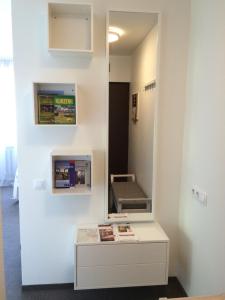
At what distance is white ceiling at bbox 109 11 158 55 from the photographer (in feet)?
6.96

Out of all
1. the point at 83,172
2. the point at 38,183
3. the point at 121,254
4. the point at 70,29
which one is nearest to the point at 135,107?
the point at 83,172

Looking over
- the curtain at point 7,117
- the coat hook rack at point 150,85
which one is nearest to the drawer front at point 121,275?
the coat hook rack at point 150,85

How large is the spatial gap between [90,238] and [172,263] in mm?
942

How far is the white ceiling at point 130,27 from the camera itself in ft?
6.96

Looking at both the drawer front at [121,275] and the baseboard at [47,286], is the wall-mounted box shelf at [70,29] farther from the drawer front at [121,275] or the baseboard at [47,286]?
the baseboard at [47,286]

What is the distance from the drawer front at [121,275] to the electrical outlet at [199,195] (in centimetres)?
59

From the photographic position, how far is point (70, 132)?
2.21 m

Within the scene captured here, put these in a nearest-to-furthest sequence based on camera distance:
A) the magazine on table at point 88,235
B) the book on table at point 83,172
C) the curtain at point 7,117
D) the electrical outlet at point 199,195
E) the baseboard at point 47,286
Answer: the electrical outlet at point 199,195 < the magazine on table at point 88,235 < the book on table at point 83,172 < the baseboard at point 47,286 < the curtain at point 7,117

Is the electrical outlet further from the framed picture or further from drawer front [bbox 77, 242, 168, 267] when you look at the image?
the framed picture

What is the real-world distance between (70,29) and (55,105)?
64 centimetres

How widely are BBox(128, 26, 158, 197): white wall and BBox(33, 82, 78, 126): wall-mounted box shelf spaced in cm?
53

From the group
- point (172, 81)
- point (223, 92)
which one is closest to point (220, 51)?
point (223, 92)

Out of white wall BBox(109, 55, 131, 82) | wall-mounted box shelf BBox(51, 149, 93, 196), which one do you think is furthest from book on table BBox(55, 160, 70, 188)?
white wall BBox(109, 55, 131, 82)

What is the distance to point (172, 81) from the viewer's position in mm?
2260
